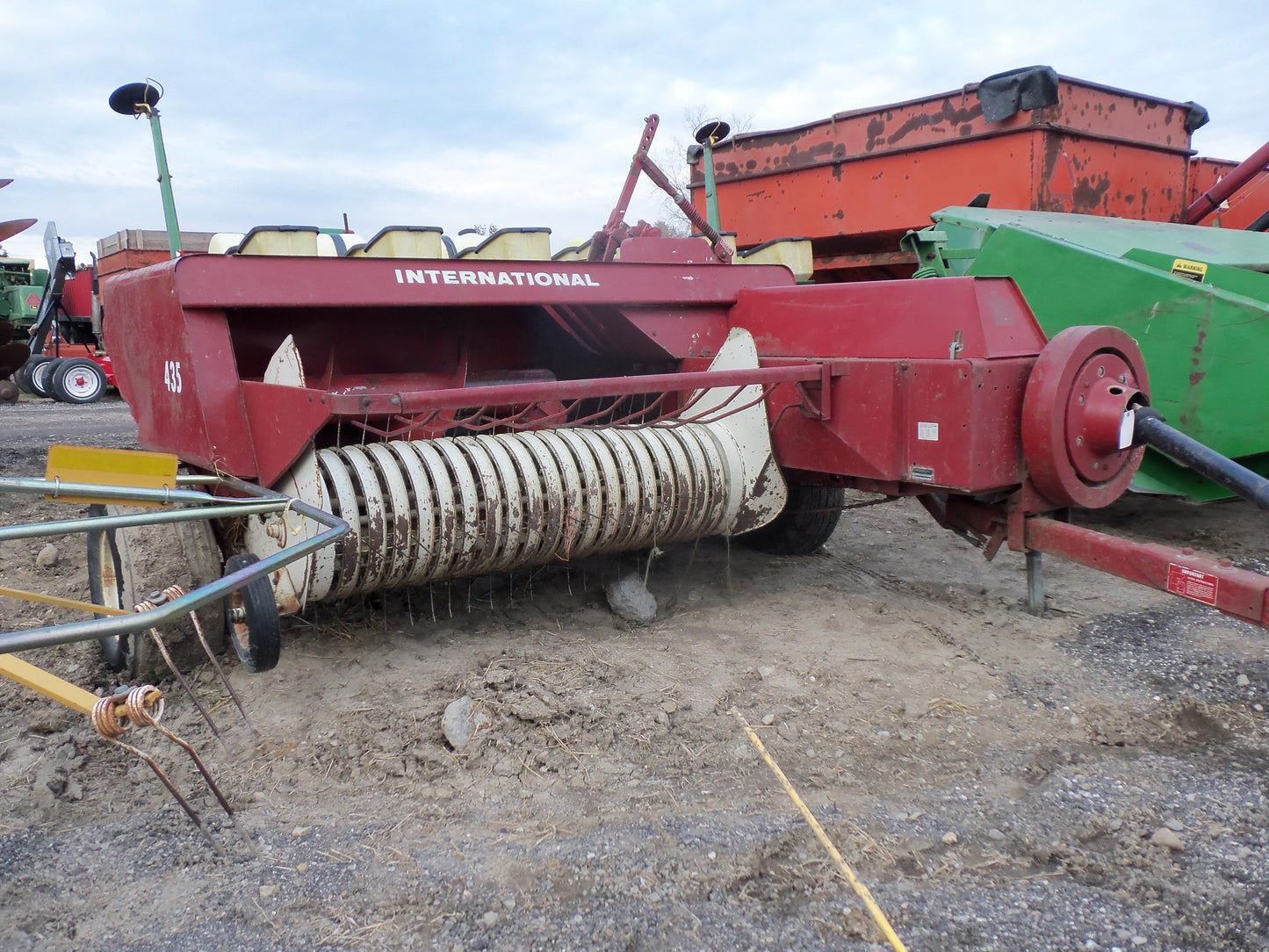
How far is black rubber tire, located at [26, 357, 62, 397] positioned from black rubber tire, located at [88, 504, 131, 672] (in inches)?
412

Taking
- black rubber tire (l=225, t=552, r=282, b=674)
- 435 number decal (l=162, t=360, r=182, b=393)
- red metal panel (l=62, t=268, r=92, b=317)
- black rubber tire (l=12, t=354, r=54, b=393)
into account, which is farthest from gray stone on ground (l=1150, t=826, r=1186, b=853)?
red metal panel (l=62, t=268, r=92, b=317)

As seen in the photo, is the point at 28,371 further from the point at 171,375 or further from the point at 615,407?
the point at 615,407

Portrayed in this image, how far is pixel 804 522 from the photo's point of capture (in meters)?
4.01

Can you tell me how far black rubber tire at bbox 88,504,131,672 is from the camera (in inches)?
111

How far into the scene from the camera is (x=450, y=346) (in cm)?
384

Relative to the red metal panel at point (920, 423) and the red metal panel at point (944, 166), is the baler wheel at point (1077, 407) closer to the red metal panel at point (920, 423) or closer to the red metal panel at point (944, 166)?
the red metal panel at point (920, 423)

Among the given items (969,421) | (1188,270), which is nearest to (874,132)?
(1188,270)

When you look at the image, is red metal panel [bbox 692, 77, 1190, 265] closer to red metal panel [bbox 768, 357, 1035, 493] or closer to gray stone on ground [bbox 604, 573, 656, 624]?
red metal panel [bbox 768, 357, 1035, 493]

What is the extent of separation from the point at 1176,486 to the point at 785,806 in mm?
2670

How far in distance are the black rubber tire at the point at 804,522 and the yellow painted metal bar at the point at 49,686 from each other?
105 inches

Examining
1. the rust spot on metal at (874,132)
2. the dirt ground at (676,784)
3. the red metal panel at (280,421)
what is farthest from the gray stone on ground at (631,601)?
the rust spot on metal at (874,132)

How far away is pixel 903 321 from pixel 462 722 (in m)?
1.80

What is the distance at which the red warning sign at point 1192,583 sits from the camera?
219cm

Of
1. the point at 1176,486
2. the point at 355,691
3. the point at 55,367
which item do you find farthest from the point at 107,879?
the point at 55,367
